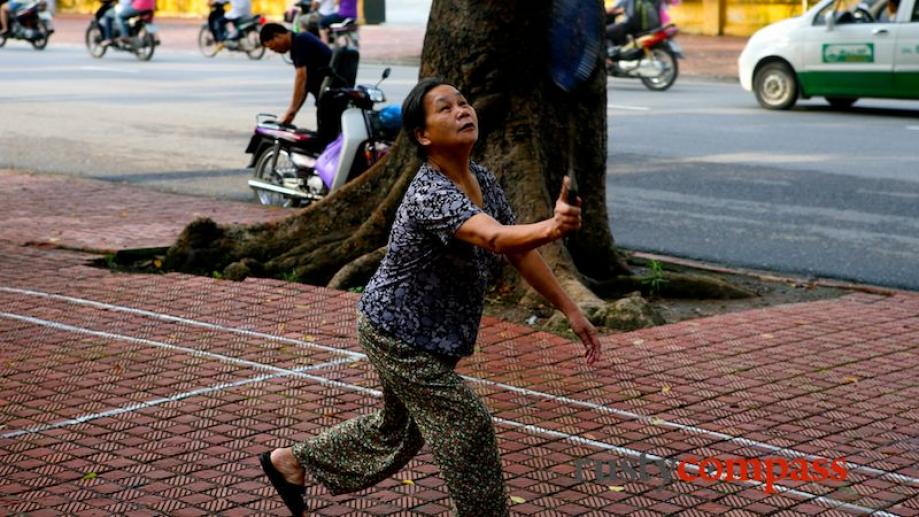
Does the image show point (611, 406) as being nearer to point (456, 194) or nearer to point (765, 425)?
point (765, 425)

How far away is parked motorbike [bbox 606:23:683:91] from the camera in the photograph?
22.8m

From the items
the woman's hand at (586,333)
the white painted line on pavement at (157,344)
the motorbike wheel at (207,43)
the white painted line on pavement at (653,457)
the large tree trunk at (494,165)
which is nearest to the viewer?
the woman's hand at (586,333)

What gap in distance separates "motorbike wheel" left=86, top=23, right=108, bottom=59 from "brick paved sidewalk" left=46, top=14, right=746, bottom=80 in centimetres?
313

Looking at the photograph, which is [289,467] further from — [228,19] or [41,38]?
[41,38]

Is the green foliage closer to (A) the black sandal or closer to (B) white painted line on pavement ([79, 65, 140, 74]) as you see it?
(A) the black sandal

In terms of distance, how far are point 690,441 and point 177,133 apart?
1189 cm

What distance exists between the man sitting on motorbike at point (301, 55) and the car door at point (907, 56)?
31.9 ft

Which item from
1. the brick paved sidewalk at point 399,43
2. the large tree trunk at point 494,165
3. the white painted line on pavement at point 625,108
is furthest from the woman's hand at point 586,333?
the brick paved sidewalk at point 399,43

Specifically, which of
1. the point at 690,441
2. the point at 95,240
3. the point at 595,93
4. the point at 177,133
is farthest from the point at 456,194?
the point at 177,133

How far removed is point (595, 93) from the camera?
8789mm

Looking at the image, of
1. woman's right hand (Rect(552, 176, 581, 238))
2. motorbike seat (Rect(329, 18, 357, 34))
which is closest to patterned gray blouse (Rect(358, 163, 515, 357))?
woman's right hand (Rect(552, 176, 581, 238))

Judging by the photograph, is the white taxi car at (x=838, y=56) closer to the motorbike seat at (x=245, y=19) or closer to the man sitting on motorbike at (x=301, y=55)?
the man sitting on motorbike at (x=301, y=55)

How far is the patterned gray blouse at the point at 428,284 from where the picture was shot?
4273 mm

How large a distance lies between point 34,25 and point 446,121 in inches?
1157
